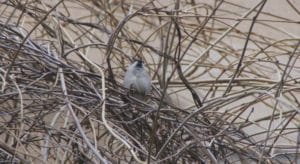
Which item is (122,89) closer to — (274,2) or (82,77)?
(82,77)

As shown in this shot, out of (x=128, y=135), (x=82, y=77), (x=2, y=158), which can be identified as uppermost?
(x=82, y=77)

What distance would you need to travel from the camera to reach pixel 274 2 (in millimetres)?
4988

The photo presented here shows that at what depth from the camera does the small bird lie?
9.32ft

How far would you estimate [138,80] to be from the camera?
2844 millimetres

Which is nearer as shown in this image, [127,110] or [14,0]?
[127,110]

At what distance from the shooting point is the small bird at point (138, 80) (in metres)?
2.84

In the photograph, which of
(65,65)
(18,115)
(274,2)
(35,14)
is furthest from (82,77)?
(274,2)

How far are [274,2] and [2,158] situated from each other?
10.2 ft

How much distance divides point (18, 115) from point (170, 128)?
1.62ft

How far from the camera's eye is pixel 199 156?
2.39 meters

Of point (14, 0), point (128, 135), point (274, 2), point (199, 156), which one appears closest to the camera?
point (128, 135)

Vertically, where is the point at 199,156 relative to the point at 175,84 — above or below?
below

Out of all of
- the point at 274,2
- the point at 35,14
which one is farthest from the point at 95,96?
the point at 274,2

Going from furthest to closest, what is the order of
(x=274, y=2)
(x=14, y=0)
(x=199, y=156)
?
(x=274, y=2) → (x=14, y=0) → (x=199, y=156)
